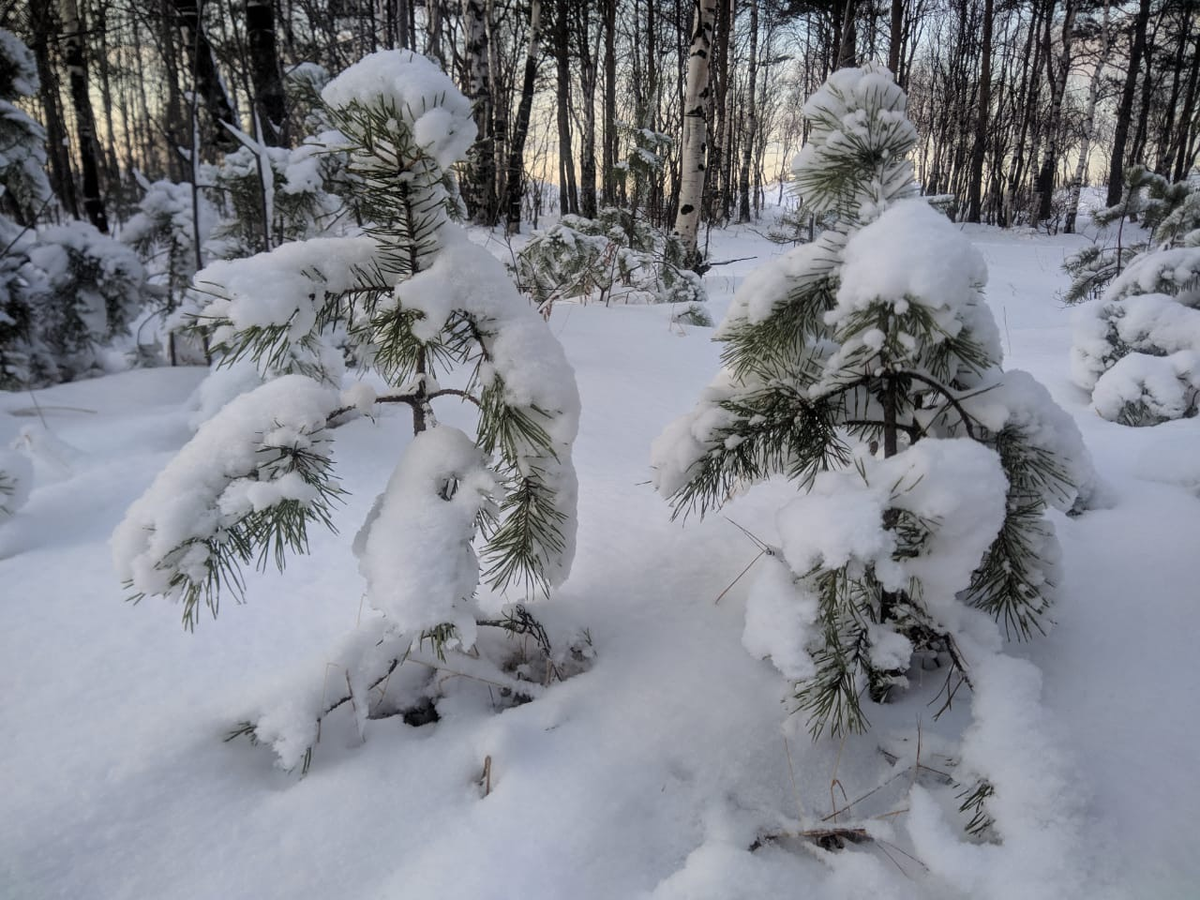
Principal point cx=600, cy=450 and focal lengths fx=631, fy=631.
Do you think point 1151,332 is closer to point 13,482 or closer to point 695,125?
point 695,125

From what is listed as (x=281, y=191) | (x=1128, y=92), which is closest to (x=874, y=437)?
(x=281, y=191)

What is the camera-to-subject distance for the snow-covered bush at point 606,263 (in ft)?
14.5

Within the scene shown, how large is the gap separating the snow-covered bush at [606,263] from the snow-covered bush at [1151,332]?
2554mm

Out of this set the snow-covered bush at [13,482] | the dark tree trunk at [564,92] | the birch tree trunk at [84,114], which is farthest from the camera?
the dark tree trunk at [564,92]

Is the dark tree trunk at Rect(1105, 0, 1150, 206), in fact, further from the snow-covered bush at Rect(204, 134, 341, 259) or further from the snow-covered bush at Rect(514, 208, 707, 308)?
the snow-covered bush at Rect(204, 134, 341, 259)

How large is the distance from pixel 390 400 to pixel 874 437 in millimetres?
914

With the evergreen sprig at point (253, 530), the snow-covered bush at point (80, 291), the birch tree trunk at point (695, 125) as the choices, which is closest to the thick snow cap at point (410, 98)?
the evergreen sprig at point (253, 530)

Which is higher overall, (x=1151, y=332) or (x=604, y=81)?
(x=604, y=81)

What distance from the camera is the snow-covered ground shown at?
884 millimetres

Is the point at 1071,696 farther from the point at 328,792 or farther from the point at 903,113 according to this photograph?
the point at 328,792

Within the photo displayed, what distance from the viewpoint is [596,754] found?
107 centimetres

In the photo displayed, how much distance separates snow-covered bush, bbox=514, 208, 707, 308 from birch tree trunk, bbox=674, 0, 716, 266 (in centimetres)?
42

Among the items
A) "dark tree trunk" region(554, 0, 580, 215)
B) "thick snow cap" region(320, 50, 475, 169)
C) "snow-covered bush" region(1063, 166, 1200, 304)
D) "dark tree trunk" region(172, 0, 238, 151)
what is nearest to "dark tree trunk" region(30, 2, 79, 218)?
"dark tree trunk" region(172, 0, 238, 151)

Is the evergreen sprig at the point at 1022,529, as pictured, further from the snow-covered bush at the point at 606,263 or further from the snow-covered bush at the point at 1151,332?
the snow-covered bush at the point at 606,263
